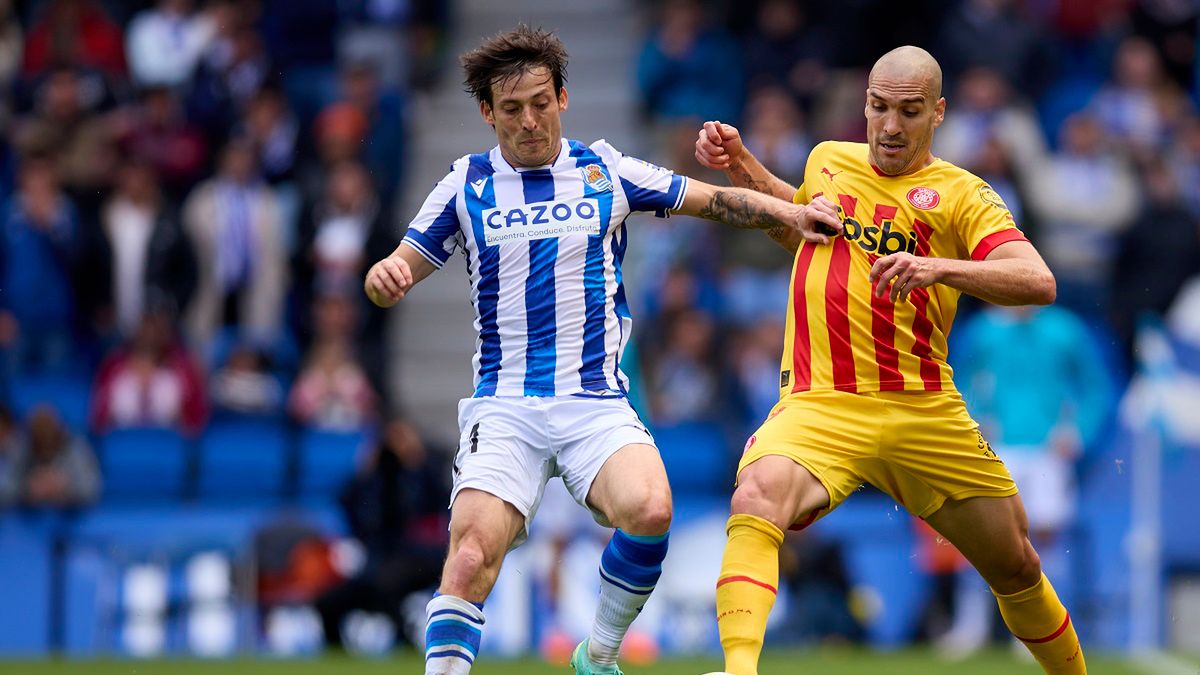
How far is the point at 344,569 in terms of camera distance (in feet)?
45.0

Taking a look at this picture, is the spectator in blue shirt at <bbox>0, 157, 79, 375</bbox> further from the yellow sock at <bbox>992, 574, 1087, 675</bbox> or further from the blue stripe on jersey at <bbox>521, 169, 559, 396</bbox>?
the yellow sock at <bbox>992, 574, 1087, 675</bbox>

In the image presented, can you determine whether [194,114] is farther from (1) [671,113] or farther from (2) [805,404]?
(2) [805,404]

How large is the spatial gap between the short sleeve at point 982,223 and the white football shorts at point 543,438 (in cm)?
155

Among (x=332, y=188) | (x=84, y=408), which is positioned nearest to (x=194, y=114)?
(x=332, y=188)

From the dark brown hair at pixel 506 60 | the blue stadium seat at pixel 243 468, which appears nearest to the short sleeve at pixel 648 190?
the dark brown hair at pixel 506 60

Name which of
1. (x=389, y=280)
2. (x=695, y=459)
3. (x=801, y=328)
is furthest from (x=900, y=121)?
(x=695, y=459)

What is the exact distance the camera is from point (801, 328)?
7879mm

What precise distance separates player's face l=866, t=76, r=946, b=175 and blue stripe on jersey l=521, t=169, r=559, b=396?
4.60 ft

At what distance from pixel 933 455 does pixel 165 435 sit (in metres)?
8.42

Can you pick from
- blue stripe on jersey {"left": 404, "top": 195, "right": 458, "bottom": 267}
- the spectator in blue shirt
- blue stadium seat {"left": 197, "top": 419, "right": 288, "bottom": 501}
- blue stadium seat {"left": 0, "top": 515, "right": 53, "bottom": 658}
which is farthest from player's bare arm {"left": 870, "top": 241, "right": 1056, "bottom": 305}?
the spectator in blue shirt

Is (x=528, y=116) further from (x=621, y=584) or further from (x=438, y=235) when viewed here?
(x=621, y=584)

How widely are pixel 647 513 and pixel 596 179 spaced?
145 cm

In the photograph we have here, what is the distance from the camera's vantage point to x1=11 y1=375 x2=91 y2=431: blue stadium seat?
14.9 m

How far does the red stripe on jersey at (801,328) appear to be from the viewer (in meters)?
7.84
